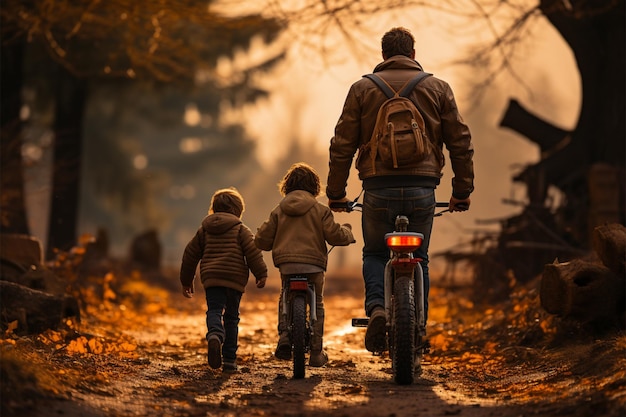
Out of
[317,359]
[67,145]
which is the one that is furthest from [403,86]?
[67,145]

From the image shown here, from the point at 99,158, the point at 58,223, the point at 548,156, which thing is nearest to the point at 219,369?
the point at 548,156

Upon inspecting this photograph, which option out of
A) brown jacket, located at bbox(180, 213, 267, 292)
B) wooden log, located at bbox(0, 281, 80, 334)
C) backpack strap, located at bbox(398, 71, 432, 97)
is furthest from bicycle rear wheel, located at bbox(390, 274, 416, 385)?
wooden log, located at bbox(0, 281, 80, 334)

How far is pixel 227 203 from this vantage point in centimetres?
779

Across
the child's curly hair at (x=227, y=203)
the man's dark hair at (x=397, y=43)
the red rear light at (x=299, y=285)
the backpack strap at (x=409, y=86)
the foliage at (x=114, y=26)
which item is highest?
the foliage at (x=114, y=26)

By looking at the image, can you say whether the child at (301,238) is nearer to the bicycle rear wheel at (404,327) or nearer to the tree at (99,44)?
the bicycle rear wheel at (404,327)

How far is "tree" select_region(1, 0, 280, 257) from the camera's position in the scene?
14039 millimetres

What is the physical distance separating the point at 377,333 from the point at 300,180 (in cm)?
132

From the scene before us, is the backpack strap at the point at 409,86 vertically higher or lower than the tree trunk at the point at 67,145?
lower

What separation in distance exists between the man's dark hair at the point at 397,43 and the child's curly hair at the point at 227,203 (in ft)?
5.52

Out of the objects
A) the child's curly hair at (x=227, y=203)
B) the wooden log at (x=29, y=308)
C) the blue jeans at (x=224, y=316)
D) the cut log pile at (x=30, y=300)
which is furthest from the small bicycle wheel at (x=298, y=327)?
the wooden log at (x=29, y=308)

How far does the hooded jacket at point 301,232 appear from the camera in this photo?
7.05 meters

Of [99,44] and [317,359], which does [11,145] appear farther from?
[317,359]

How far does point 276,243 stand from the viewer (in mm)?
7148

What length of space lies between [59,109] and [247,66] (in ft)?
25.5
